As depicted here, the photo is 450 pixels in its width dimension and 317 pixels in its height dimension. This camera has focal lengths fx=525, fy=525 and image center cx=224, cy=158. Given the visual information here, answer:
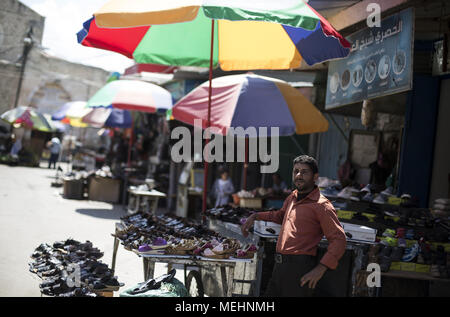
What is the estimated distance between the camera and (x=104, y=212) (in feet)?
45.8

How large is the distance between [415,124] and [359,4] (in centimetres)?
228

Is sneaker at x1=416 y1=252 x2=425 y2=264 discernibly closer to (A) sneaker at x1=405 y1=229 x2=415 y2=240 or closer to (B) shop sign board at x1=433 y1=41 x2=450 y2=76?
(A) sneaker at x1=405 y1=229 x2=415 y2=240

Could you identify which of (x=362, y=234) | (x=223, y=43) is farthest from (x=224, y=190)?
(x=362, y=234)

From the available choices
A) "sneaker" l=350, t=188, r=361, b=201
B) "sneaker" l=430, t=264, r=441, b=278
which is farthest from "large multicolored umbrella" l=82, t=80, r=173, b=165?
"sneaker" l=430, t=264, r=441, b=278

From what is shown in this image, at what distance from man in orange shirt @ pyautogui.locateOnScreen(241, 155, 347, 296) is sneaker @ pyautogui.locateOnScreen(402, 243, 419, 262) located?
1.73m

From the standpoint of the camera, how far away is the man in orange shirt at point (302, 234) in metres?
4.09

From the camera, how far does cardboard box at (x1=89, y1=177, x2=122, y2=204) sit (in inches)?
648

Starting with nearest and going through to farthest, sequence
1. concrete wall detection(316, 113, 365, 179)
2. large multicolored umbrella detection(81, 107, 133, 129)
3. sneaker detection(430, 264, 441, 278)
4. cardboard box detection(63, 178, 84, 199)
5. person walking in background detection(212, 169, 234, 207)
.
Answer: sneaker detection(430, 264, 441, 278)
concrete wall detection(316, 113, 365, 179)
person walking in background detection(212, 169, 234, 207)
large multicolored umbrella detection(81, 107, 133, 129)
cardboard box detection(63, 178, 84, 199)

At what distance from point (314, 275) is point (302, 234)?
0.39m

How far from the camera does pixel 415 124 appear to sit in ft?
27.9

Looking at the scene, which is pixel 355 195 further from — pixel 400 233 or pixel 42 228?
pixel 42 228

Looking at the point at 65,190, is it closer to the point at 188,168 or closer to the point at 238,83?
the point at 188,168

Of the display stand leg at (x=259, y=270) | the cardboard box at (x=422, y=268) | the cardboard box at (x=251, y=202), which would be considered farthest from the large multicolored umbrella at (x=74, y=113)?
the cardboard box at (x=422, y=268)
